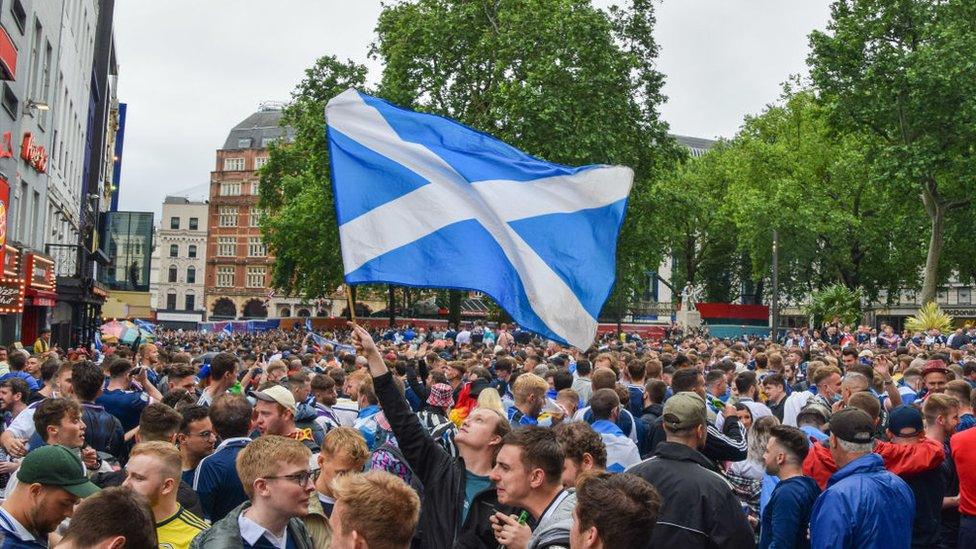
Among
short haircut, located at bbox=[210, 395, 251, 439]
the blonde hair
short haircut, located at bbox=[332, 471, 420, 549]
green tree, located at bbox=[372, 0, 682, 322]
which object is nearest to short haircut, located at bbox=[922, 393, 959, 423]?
the blonde hair

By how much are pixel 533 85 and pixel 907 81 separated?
13.0 meters

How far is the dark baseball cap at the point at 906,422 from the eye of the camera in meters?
6.15

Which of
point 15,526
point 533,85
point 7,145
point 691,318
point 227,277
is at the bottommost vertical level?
point 15,526

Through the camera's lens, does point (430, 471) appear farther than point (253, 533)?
Yes

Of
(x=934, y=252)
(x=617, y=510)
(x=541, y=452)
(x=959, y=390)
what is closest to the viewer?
(x=617, y=510)

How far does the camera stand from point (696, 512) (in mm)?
4621

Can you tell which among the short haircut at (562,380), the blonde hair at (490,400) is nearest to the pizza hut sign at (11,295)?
the short haircut at (562,380)

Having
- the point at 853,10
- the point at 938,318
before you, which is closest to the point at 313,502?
the point at 938,318

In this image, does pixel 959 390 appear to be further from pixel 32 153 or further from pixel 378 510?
pixel 32 153

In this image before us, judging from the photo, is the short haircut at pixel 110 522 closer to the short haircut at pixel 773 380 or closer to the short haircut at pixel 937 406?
the short haircut at pixel 937 406

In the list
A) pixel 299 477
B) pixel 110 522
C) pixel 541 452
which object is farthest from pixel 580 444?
pixel 110 522

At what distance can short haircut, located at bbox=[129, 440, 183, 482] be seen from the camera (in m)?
4.35

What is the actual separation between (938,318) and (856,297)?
375 inches

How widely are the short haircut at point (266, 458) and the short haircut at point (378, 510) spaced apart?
785 millimetres
